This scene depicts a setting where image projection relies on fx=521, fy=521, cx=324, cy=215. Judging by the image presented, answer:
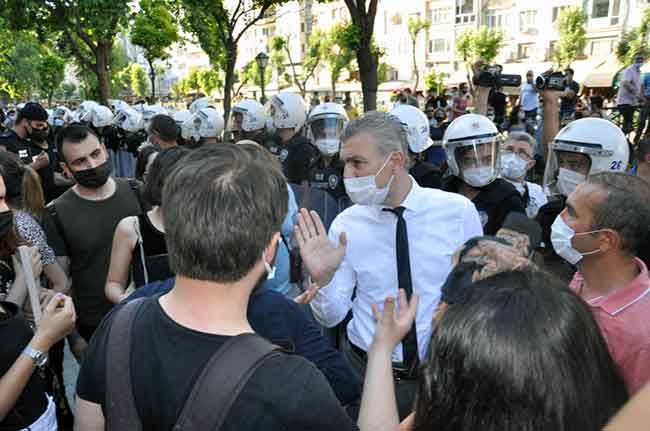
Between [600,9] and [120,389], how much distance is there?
2030 inches

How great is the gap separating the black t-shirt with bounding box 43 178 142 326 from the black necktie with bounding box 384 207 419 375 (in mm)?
1917

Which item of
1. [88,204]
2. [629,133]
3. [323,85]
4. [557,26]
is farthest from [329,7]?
[88,204]

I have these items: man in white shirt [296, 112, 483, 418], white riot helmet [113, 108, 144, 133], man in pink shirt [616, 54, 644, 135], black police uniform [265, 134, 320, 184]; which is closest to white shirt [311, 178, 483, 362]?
man in white shirt [296, 112, 483, 418]

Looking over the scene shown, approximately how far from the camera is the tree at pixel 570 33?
38.2 metres

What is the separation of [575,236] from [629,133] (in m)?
10.9

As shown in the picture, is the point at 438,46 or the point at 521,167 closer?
the point at 521,167

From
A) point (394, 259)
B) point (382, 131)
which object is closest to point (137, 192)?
point (382, 131)

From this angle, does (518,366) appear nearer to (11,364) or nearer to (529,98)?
(11,364)

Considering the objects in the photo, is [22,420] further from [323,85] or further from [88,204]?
[323,85]

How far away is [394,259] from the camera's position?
8.96 feet

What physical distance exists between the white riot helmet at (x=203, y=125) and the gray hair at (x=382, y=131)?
4.92 m

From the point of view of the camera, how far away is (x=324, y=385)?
1.30 meters

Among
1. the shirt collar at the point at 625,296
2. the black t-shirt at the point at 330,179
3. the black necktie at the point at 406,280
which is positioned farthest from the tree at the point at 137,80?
the shirt collar at the point at 625,296

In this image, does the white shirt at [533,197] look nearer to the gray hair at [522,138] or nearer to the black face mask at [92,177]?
the gray hair at [522,138]
